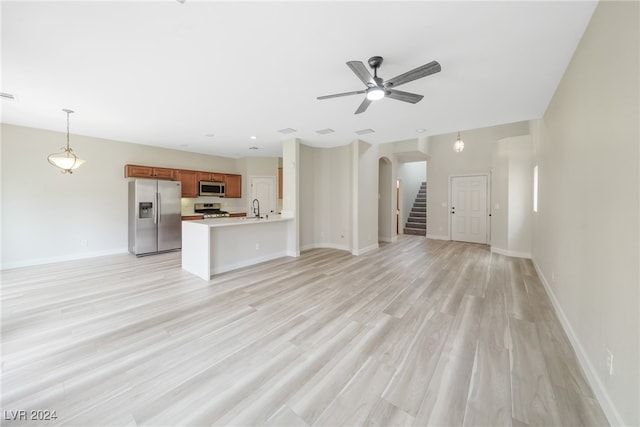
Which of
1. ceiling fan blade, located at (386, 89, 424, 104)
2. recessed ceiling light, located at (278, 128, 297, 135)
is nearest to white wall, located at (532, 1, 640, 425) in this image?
ceiling fan blade, located at (386, 89, 424, 104)

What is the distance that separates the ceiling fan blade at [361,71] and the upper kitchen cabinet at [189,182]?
6000 mm

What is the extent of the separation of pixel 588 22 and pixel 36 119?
24.3 feet

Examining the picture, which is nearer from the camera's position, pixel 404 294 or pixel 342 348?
pixel 342 348

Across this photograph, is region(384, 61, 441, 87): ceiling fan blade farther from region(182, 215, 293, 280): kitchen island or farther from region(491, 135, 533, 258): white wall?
region(491, 135, 533, 258): white wall

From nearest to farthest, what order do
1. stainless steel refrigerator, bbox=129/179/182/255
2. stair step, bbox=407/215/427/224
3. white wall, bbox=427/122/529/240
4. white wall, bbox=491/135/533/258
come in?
white wall, bbox=491/135/533/258 < stainless steel refrigerator, bbox=129/179/182/255 < white wall, bbox=427/122/529/240 < stair step, bbox=407/215/427/224

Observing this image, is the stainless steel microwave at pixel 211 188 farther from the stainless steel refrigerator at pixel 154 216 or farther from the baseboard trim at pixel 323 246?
the baseboard trim at pixel 323 246

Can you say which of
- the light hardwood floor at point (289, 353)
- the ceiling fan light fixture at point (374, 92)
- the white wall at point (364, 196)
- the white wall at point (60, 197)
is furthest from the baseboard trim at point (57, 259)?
the ceiling fan light fixture at point (374, 92)

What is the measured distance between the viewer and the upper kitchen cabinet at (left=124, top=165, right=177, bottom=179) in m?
5.65

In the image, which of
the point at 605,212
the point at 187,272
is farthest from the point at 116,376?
the point at 605,212

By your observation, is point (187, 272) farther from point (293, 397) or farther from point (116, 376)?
point (293, 397)

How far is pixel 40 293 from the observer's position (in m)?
3.28

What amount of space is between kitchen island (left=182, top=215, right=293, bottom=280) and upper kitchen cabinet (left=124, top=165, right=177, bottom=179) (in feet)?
8.03

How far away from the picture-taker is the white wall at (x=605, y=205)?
4.14 feet

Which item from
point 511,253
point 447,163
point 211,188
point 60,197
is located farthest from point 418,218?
point 60,197
